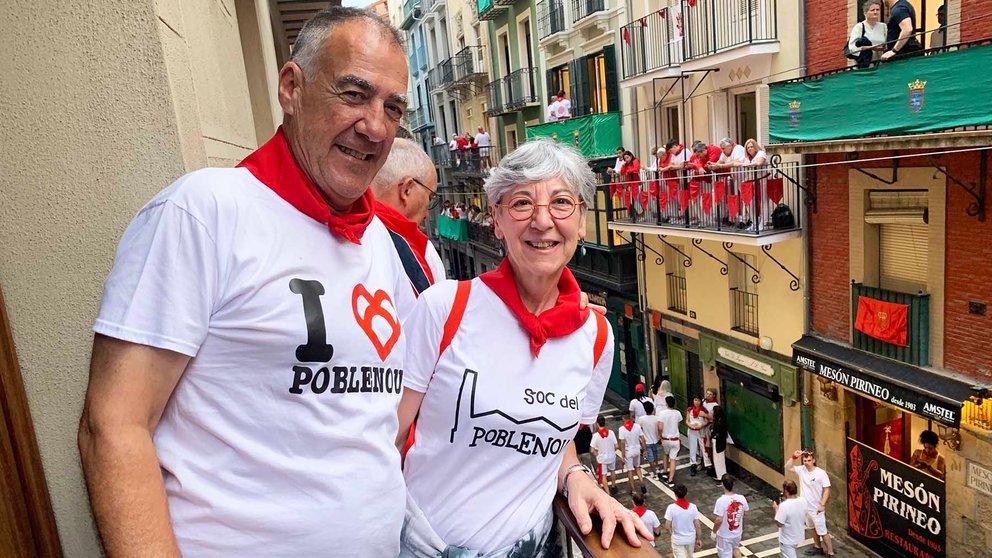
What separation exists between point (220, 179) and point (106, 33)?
100 centimetres

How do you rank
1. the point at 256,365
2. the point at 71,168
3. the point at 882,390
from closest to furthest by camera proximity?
the point at 256,365 → the point at 71,168 → the point at 882,390

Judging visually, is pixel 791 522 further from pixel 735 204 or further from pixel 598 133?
pixel 598 133

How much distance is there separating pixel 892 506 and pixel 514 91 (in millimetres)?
17696

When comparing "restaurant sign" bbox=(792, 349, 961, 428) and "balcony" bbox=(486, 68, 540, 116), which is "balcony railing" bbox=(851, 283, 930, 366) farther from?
"balcony" bbox=(486, 68, 540, 116)

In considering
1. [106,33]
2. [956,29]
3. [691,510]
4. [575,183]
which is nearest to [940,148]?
[956,29]

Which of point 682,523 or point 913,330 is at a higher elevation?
point 913,330

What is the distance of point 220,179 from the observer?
1.49 metres

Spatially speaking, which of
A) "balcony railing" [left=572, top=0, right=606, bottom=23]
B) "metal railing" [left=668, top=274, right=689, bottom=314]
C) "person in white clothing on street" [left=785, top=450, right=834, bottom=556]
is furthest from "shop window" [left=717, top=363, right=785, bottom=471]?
"balcony railing" [left=572, top=0, right=606, bottom=23]

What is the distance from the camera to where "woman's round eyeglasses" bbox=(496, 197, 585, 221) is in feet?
7.70

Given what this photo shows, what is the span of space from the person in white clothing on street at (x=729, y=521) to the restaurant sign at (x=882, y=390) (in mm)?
2838

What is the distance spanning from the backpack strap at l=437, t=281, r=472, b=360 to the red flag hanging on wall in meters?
9.78

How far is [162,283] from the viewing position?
1.33 meters

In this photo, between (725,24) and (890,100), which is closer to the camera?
(890,100)

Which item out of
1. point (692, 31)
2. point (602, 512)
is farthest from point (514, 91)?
point (602, 512)
